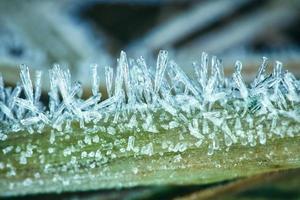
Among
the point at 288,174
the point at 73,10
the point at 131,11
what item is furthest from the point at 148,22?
the point at 288,174

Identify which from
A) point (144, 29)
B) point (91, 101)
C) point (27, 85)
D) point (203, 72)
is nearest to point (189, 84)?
point (203, 72)

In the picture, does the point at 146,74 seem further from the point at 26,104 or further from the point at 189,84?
the point at 26,104

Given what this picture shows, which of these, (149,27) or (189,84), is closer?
(189,84)

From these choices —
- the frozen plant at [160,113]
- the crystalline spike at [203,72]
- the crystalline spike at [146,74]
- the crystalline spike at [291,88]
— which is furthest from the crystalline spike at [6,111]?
the crystalline spike at [291,88]

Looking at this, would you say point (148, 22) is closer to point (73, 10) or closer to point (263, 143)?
point (73, 10)

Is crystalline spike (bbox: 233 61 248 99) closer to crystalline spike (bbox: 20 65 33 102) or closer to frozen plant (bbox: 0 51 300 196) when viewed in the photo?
frozen plant (bbox: 0 51 300 196)
